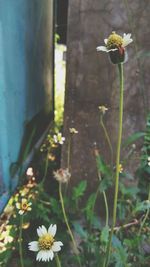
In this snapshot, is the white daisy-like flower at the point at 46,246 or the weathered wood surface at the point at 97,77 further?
the weathered wood surface at the point at 97,77

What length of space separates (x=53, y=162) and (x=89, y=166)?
482 millimetres

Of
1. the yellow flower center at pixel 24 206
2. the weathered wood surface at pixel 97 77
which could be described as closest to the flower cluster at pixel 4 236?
the weathered wood surface at pixel 97 77

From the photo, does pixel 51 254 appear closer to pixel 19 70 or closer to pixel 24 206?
pixel 24 206

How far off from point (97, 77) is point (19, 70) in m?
0.32

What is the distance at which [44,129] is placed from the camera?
227cm

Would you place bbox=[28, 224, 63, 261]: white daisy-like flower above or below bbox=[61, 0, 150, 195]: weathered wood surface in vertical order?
below

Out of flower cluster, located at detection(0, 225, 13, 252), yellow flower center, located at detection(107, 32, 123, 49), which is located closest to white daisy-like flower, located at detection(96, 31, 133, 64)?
yellow flower center, located at detection(107, 32, 123, 49)

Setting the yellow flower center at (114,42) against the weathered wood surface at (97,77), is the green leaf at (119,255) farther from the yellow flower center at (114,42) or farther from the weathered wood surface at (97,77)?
the yellow flower center at (114,42)

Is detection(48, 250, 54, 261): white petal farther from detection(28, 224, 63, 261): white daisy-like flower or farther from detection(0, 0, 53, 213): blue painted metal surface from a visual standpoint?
detection(0, 0, 53, 213): blue painted metal surface

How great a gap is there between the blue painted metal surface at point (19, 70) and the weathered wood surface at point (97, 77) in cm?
21

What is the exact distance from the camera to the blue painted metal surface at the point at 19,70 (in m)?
1.49

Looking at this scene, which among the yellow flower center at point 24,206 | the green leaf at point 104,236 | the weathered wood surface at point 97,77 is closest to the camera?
the yellow flower center at point 24,206

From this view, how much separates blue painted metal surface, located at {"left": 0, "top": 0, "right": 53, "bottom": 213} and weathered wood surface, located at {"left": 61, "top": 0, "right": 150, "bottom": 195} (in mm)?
207

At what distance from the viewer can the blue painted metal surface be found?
1491mm
